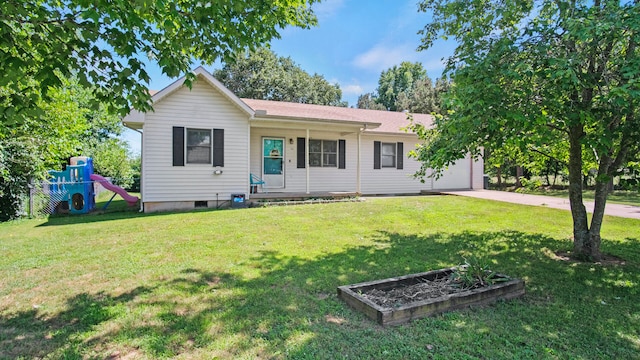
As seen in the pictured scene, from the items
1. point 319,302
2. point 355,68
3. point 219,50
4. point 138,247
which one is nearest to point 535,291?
point 319,302

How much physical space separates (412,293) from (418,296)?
98 millimetres

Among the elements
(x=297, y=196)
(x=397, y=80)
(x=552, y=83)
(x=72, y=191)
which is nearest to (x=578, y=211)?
(x=552, y=83)

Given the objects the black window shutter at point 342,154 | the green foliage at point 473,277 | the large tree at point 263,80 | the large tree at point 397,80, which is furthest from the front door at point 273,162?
the large tree at point 397,80

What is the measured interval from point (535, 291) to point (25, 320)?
5.29 meters

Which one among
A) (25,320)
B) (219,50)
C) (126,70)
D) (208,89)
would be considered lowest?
(25,320)

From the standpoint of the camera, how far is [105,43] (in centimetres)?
368

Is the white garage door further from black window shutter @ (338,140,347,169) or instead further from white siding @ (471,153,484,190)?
black window shutter @ (338,140,347,169)

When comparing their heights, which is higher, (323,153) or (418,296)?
(323,153)

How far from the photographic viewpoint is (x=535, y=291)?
12.7 ft

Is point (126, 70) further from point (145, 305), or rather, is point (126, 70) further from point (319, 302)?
point (319, 302)

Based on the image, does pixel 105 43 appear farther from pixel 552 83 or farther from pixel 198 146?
pixel 198 146

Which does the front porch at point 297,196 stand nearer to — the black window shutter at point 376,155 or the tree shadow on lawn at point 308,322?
the black window shutter at point 376,155

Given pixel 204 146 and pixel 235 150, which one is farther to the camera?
pixel 235 150

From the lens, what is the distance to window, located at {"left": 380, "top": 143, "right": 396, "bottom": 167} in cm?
1468
